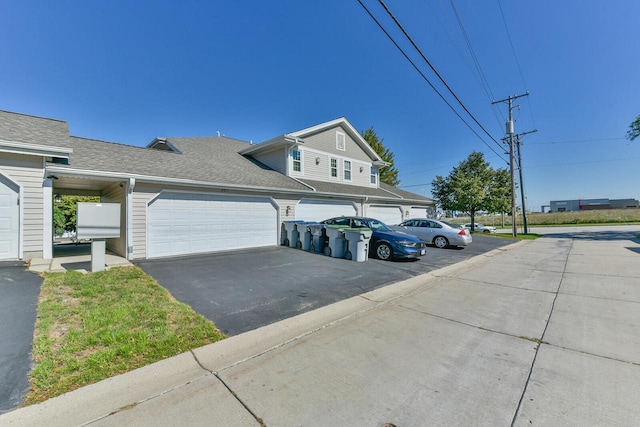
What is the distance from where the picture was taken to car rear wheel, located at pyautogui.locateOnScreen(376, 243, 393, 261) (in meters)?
9.36

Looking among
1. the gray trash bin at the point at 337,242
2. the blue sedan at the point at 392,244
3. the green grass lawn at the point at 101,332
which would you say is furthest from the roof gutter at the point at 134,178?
the blue sedan at the point at 392,244

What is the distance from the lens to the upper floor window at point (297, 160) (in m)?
14.8

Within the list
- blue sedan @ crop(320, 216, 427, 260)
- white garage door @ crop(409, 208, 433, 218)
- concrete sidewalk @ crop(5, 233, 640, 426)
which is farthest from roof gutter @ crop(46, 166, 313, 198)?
white garage door @ crop(409, 208, 433, 218)

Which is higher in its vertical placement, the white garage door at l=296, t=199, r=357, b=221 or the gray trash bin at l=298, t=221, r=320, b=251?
the white garage door at l=296, t=199, r=357, b=221

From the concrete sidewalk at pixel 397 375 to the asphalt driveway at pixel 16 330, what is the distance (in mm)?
408

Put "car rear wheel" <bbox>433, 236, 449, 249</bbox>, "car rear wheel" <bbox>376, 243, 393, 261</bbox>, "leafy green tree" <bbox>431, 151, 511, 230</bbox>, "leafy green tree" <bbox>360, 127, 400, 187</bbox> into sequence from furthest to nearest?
"leafy green tree" <bbox>360, 127, 400, 187</bbox>, "leafy green tree" <bbox>431, 151, 511, 230</bbox>, "car rear wheel" <bbox>433, 236, 449, 249</bbox>, "car rear wheel" <bbox>376, 243, 393, 261</bbox>

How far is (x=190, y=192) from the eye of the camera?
9.37 metres

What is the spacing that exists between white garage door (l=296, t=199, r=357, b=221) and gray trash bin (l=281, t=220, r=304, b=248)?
0.96 meters

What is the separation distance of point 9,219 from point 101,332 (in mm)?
5909

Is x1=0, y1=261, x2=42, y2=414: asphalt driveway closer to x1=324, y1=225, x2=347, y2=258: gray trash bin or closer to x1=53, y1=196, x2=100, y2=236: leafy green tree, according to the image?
x1=324, y1=225, x2=347, y2=258: gray trash bin

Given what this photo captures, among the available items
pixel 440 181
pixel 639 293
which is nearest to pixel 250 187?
pixel 639 293

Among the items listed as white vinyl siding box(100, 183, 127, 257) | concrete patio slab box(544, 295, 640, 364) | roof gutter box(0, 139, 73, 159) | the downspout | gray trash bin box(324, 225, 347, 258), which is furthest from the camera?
gray trash bin box(324, 225, 347, 258)

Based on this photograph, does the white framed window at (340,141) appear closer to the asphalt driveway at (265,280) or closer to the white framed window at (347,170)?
the white framed window at (347,170)

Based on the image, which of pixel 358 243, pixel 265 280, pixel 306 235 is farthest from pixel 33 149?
pixel 358 243
